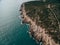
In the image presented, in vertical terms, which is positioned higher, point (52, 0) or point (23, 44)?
point (52, 0)

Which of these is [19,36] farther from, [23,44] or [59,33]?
[59,33]

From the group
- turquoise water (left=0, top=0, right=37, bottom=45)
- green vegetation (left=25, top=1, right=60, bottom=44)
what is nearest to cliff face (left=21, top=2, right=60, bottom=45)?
green vegetation (left=25, top=1, right=60, bottom=44)

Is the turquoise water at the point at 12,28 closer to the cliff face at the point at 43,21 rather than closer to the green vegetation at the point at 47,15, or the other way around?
the cliff face at the point at 43,21

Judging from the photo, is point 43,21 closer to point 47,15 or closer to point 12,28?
point 47,15

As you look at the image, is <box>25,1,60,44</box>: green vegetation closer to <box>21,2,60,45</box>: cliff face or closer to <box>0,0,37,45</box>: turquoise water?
<box>21,2,60,45</box>: cliff face

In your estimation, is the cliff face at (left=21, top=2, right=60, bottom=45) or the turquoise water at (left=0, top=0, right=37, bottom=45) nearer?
the cliff face at (left=21, top=2, right=60, bottom=45)

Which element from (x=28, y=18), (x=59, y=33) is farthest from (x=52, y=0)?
(x=59, y=33)
